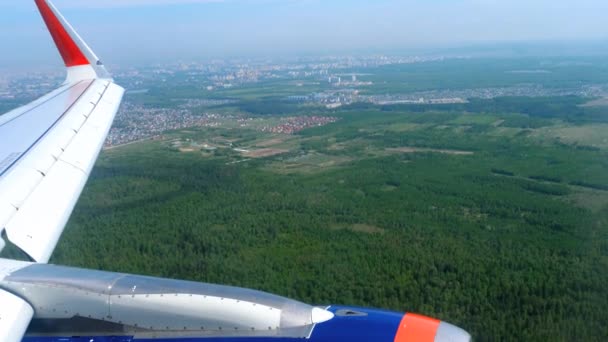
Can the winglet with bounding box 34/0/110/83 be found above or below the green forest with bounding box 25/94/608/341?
above

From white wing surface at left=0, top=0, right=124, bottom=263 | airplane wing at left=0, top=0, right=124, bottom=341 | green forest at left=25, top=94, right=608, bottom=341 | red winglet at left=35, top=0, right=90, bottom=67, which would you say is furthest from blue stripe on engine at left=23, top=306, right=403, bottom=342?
green forest at left=25, top=94, right=608, bottom=341

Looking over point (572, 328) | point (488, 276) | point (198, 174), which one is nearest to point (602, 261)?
point (488, 276)

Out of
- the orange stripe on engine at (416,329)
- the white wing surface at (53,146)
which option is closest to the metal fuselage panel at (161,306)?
the orange stripe on engine at (416,329)

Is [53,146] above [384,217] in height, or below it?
above

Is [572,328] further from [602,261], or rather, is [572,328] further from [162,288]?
[162,288]

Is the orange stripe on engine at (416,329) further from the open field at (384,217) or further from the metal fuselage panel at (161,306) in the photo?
the open field at (384,217)

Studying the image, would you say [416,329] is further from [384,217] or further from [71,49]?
[384,217]

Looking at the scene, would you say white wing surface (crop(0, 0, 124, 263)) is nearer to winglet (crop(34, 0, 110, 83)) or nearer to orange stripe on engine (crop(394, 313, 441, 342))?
winglet (crop(34, 0, 110, 83))

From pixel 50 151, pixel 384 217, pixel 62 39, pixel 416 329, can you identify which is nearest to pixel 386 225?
pixel 384 217
